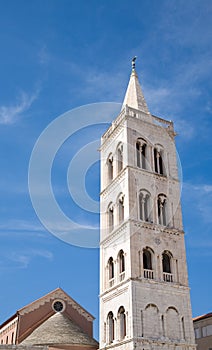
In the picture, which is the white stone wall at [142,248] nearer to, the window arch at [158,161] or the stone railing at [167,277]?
the stone railing at [167,277]

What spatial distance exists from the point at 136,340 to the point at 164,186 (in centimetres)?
1335

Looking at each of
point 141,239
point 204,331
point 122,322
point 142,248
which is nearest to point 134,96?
point 141,239

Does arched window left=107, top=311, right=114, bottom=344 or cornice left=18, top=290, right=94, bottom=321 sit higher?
cornice left=18, top=290, right=94, bottom=321

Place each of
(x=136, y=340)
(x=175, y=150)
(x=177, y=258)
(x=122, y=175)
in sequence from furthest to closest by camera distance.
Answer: (x=175, y=150), (x=122, y=175), (x=177, y=258), (x=136, y=340)

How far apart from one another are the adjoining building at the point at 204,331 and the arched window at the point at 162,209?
466 inches

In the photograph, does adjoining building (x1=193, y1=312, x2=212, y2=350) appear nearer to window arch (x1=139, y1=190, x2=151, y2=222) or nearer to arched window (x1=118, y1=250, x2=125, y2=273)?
arched window (x1=118, y1=250, x2=125, y2=273)

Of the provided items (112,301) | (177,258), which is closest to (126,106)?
(177,258)

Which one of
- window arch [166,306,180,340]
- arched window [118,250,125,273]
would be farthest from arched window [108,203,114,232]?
window arch [166,306,180,340]

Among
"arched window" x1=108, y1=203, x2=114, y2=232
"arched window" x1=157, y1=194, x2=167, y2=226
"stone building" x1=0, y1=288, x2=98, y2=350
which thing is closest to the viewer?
"arched window" x1=157, y1=194, x2=167, y2=226

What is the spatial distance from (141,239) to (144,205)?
11.4 feet

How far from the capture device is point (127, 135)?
1467 inches

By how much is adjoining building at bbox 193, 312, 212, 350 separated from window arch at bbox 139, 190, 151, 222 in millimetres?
13117

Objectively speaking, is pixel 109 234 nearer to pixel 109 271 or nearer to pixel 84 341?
pixel 109 271

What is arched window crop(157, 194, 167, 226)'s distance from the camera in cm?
3538
